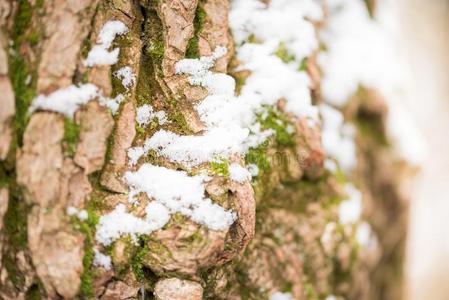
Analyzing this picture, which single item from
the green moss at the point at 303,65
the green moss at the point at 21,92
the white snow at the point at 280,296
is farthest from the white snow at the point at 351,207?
the green moss at the point at 21,92

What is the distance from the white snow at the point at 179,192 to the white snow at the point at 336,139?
1672mm

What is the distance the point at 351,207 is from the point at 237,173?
1.65 metres

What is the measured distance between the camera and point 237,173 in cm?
263

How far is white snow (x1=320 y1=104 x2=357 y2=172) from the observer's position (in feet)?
12.7

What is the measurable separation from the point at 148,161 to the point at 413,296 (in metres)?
5.34

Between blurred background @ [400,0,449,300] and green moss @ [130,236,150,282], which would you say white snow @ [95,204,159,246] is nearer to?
green moss @ [130,236,150,282]

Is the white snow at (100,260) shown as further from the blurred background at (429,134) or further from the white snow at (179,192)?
the blurred background at (429,134)

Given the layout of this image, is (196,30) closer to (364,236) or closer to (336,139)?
(336,139)

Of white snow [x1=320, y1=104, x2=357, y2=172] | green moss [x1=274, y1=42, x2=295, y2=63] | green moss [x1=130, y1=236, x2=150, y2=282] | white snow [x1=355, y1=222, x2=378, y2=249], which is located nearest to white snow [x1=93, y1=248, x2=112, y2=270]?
green moss [x1=130, y1=236, x2=150, y2=282]

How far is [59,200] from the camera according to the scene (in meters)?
2.44

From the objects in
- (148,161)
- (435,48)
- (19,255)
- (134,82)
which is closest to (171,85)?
(134,82)

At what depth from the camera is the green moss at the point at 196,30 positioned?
2.93 meters

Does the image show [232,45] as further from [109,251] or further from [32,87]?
[109,251]

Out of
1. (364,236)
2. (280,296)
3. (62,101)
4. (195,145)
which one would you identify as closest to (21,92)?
(62,101)
